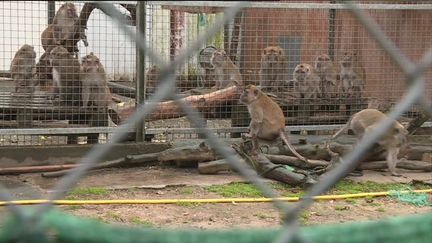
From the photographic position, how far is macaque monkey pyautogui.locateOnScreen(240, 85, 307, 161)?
8.80m

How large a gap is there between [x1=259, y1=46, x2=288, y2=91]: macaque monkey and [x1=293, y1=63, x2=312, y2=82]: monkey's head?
345 mm

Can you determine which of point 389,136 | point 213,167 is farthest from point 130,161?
point 389,136

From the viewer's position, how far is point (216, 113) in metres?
9.48

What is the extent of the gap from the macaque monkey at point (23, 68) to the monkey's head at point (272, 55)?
3.71 meters

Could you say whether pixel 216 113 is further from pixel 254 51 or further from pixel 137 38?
pixel 137 38

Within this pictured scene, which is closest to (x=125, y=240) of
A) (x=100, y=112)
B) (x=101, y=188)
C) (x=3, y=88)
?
(x=101, y=188)

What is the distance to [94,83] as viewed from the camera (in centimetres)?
948

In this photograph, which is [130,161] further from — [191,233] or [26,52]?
[191,233]

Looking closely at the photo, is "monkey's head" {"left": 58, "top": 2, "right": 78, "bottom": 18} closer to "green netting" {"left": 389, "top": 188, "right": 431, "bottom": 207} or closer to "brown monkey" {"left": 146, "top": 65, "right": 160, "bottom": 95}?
"brown monkey" {"left": 146, "top": 65, "right": 160, "bottom": 95}

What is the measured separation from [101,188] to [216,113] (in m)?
2.77

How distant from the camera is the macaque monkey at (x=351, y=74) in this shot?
Result: 1096 centimetres

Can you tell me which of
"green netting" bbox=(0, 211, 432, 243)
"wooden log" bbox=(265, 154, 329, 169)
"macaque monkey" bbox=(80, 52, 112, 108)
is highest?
"macaque monkey" bbox=(80, 52, 112, 108)

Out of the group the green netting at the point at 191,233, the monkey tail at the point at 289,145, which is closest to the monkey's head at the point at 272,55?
the monkey tail at the point at 289,145

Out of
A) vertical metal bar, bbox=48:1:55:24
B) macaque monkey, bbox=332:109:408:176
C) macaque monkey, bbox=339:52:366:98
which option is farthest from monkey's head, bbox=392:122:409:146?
vertical metal bar, bbox=48:1:55:24
